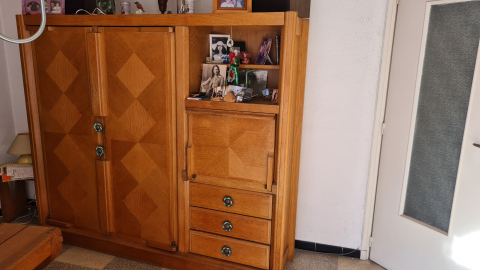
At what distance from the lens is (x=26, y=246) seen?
1452 mm

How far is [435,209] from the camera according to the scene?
215 centimetres

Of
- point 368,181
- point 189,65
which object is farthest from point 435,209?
point 189,65

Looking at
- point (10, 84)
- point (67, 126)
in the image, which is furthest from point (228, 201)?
point (10, 84)

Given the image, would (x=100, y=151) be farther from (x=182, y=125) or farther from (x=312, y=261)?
(x=312, y=261)

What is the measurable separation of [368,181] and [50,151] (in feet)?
8.00

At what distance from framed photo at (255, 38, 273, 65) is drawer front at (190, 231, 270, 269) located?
48.6 inches

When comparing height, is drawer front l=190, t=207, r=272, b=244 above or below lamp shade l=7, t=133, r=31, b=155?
below

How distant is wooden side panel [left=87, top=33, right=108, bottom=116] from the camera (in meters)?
2.26

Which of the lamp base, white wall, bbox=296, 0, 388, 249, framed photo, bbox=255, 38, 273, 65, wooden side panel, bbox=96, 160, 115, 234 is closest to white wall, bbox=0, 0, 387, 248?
white wall, bbox=296, 0, 388, 249

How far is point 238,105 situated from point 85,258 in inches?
67.2

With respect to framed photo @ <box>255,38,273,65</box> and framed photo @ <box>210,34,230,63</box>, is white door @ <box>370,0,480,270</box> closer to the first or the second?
framed photo @ <box>255,38,273,65</box>

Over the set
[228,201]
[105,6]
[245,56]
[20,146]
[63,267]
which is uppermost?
[105,6]

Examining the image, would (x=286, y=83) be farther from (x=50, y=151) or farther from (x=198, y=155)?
(x=50, y=151)

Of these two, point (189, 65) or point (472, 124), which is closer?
point (472, 124)
